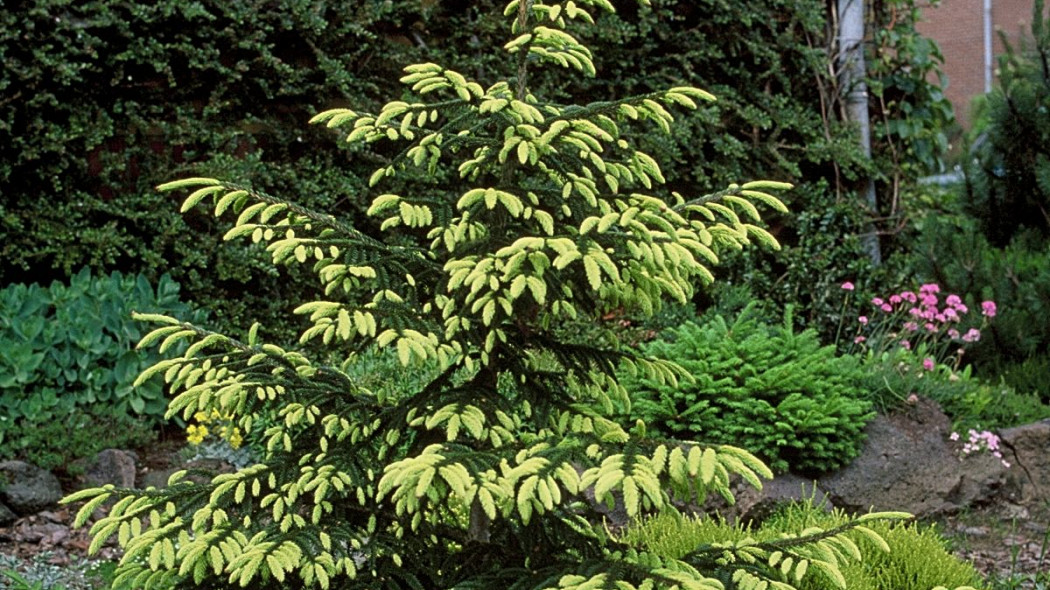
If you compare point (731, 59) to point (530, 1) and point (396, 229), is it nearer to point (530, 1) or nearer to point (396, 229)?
point (396, 229)

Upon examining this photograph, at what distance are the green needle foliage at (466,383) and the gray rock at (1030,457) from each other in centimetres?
314

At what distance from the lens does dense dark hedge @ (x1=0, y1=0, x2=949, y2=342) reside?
17.5 ft

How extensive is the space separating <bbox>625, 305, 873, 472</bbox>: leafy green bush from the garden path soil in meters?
0.62

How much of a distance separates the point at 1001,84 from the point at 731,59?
1.69 m

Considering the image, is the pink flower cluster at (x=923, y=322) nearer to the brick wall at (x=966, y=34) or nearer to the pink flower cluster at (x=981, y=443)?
the pink flower cluster at (x=981, y=443)

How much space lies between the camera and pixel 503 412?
8.52 feet

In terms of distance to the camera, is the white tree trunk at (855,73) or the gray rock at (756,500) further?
the white tree trunk at (855,73)

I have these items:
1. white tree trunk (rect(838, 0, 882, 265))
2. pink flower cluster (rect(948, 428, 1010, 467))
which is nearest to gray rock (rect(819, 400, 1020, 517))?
pink flower cluster (rect(948, 428, 1010, 467))

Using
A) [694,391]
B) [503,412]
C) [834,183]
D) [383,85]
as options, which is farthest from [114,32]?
[834,183]

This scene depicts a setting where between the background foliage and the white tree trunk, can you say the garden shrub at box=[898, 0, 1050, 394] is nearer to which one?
the background foliage

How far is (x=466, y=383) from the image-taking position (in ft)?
8.96

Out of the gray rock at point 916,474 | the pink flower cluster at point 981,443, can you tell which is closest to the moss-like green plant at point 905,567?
the gray rock at point 916,474

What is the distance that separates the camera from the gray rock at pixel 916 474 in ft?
15.5

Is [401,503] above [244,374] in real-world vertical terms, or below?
below
